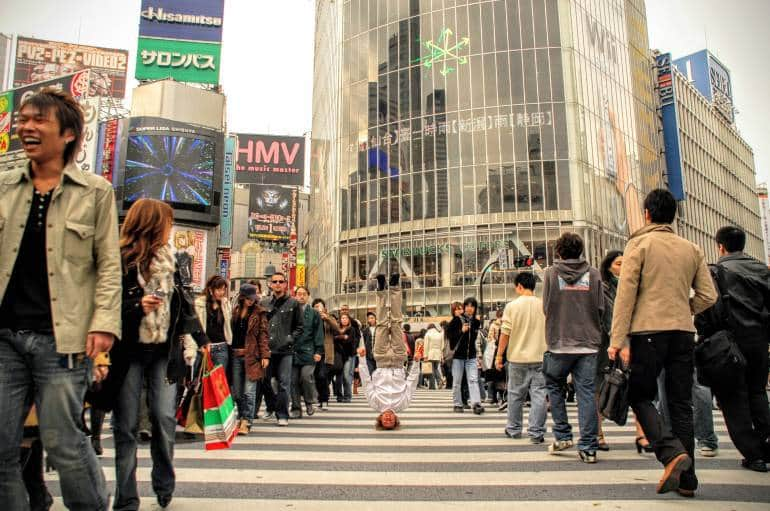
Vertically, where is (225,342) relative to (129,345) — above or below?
above

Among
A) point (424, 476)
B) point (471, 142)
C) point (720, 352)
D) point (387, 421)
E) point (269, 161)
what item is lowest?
point (424, 476)

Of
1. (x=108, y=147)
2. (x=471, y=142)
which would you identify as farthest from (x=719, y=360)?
(x=108, y=147)

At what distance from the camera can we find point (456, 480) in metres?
4.57

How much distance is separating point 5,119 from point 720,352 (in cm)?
4898

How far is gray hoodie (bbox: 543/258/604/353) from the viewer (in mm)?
5734

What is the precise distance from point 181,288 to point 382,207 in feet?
136

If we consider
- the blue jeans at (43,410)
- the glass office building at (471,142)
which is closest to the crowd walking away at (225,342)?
the blue jeans at (43,410)

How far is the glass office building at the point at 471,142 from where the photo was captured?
1620 inches

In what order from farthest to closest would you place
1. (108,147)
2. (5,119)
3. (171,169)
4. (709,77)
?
1. (709,77)
2. (5,119)
3. (108,147)
4. (171,169)

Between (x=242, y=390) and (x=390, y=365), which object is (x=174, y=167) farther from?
(x=390, y=365)

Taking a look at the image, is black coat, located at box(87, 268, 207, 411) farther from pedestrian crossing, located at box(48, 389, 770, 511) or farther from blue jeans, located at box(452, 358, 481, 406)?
blue jeans, located at box(452, 358, 481, 406)

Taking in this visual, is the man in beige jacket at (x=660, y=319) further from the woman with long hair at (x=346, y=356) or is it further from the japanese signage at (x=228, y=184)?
the japanese signage at (x=228, y=184)

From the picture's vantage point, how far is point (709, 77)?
279ft

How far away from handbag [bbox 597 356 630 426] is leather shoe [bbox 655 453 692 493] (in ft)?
2.05
